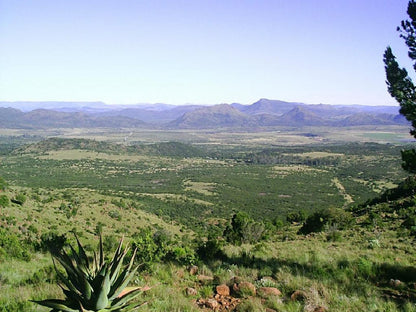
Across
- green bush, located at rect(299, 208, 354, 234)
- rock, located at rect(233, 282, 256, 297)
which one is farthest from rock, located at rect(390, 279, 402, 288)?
green bush, located at rect(299, 208, 354, 234)

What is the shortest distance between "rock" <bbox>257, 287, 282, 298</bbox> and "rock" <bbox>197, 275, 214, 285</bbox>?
47.0 inches

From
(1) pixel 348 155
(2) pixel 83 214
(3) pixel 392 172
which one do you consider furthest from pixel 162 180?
(1) pixel 348 155

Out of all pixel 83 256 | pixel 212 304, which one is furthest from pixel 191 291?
pixel 83 256

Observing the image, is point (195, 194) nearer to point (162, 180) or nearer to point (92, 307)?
point (162, 180)

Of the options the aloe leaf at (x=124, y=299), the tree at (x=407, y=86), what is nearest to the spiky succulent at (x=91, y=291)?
the aloe leaf at (x=124, y=299)

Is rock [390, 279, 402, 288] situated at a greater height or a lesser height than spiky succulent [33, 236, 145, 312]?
lesser

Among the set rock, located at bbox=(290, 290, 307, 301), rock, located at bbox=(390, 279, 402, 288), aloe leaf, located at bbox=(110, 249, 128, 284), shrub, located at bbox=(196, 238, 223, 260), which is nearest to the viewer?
aloe leaf, located at bbox=(110, 249, 128, 284)

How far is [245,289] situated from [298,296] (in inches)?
35.8

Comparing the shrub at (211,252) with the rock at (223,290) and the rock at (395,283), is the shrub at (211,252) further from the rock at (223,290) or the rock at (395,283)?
the rock at (395,283)

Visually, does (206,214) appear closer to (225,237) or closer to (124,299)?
(225,237)

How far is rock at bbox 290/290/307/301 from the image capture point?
505 cm

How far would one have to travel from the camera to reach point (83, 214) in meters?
33.5

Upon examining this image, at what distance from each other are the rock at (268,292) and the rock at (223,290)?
0.56 metres

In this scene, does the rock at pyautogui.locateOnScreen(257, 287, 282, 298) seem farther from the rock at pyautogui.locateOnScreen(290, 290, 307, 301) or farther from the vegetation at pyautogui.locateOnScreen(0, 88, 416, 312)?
the rock at pyautogui.locateOnScreen(290, 290, 307, 301)
